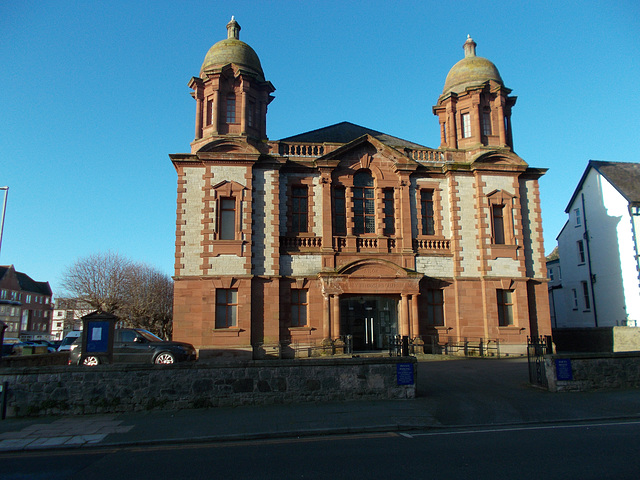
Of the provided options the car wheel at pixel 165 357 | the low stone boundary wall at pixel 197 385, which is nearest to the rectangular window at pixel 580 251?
the low stone boundary wall at pixel 197 385

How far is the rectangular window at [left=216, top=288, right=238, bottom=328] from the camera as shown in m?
23.0

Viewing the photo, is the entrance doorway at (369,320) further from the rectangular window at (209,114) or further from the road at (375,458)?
the road at (375,458)

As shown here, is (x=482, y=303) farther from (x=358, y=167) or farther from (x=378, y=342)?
(x=358, y=167)

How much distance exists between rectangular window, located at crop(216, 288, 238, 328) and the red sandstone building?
5 cm

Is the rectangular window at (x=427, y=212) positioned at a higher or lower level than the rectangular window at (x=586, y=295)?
higher

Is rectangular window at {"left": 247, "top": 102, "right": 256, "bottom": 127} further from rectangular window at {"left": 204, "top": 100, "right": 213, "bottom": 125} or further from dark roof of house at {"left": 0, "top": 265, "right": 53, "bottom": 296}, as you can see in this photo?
dark roof of house at {"left": 0, "top": 265, "right": 53, "bottom": 296}

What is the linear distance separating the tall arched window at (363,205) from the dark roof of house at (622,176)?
54.2 feet

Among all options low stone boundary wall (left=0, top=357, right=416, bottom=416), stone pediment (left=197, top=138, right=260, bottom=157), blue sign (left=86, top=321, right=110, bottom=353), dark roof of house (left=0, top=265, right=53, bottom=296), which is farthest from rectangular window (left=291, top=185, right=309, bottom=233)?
dark roof of house (left=0, top=265, right=53, bottom=296)

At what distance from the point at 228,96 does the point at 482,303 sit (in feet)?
56.8

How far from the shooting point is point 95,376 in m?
11.4

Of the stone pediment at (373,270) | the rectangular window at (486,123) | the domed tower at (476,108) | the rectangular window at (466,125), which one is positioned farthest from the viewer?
the rectangular window at (466,125)

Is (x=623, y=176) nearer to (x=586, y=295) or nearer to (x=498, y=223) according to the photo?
(x=586, y=295)

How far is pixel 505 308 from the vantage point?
2497 cm

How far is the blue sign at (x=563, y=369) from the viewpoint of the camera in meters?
13.5
